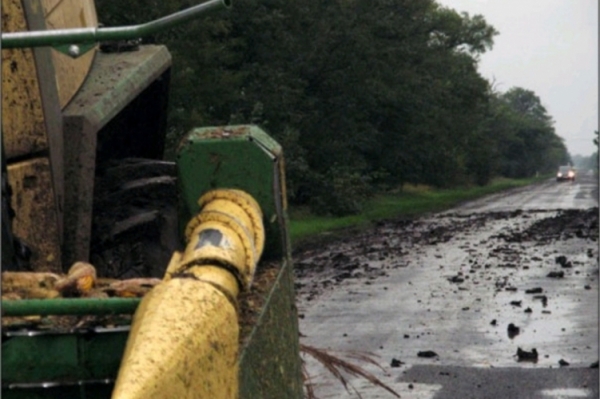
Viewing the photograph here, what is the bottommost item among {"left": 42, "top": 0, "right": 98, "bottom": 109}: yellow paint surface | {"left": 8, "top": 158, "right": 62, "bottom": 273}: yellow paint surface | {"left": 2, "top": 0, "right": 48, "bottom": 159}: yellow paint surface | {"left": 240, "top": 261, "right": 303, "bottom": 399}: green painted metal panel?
{"left": 240, "top": 261, "right": 303, "bottom": 399}: green painted metal panel

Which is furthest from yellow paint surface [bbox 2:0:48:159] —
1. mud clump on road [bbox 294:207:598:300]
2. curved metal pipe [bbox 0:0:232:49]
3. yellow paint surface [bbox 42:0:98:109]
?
mud clump on road [bbox 294:207:598:300]

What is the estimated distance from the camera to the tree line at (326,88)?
3098 centimetres

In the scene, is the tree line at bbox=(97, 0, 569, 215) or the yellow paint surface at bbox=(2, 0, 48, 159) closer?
the yellow paint surface at bbox=(2, 0, 48, 159)

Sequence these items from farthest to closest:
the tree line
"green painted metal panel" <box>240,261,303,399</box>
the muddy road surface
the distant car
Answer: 1. the distant car
2. the tree line
3. the muddy road surface
4. "green painted metal panel" <box>240,261,303,399</box>

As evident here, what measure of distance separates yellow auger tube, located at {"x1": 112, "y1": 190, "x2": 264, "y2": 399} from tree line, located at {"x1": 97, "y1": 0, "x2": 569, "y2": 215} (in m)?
19.4

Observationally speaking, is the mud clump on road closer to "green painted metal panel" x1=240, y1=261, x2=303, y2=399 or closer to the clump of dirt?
the clump of dirt

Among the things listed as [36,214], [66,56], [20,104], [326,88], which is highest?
[326,88]

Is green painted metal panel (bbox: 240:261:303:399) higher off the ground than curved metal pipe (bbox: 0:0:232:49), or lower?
lower

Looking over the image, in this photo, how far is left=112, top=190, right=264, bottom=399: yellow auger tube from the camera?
1867mm

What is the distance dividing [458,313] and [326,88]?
34.3 meters

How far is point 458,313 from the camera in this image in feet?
45.8

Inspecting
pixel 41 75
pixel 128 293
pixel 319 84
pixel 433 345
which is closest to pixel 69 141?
pixel 41 75

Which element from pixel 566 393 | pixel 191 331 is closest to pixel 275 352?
pixel 191 331

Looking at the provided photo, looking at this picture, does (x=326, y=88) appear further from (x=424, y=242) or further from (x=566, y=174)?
(x=566, y=174)
